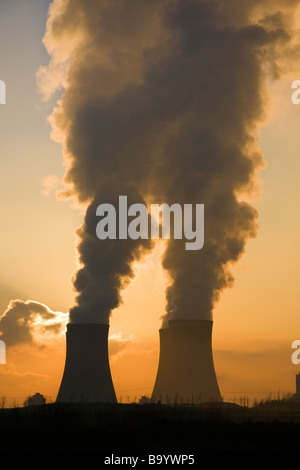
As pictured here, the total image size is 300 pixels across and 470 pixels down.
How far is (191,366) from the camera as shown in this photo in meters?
32.1

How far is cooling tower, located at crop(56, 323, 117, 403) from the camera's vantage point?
3020cm

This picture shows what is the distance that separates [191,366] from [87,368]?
4782 mm

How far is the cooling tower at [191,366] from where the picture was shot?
31953mm

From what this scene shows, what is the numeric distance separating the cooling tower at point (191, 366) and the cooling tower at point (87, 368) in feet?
9.77

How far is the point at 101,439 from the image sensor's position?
20859mm

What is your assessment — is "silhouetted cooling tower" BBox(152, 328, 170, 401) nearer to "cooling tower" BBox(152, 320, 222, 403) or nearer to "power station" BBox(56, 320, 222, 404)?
"power station" BBox(56, 320, 222, 404)

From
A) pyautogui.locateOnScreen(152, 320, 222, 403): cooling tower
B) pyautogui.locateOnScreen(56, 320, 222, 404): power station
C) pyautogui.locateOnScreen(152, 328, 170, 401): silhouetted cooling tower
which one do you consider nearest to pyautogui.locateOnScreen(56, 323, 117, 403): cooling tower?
pyautogui.locateOnScreen(56, 320, 222, 404): power station

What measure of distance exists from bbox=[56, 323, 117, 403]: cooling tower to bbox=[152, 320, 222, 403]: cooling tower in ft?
9.77

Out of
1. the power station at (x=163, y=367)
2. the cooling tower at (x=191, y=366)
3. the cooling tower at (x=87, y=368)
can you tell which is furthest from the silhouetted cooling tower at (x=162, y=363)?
the cooling tower at (x=87, y=368)

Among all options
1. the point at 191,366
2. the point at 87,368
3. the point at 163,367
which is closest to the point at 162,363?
the point at 163,367
